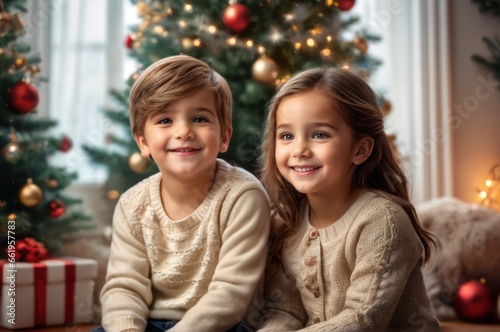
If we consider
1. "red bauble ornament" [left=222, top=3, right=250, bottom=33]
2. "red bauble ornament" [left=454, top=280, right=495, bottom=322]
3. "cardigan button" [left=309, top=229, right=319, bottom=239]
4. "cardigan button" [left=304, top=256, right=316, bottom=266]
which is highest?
"red bauble ornament" [left=222, top=3, right=250, bottom=33]

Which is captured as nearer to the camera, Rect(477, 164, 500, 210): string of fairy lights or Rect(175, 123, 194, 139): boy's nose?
Rect(175, 123, 194, 139): boy's nose

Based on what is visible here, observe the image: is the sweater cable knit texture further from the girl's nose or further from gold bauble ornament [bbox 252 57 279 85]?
gold bauble ornament [bbox 252 57 279 85]

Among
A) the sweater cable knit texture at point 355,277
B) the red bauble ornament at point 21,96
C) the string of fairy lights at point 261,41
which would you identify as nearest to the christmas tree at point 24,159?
the red bauble ornament at point 21,96

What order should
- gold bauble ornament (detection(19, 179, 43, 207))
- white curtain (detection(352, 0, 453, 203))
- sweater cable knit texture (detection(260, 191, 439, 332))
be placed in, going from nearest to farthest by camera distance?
sweater cable knit texture (detection(260, 191, 439, 332)), gold bauble ornament (detection(19, 179, 43, 207)), white curtain (detection(352, 0, 453, 203))

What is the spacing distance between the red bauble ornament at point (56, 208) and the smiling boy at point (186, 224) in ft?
2.74

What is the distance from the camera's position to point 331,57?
7.06 feet

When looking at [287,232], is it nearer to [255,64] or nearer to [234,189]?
[234,189]

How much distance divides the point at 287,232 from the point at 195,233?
8.0 inches

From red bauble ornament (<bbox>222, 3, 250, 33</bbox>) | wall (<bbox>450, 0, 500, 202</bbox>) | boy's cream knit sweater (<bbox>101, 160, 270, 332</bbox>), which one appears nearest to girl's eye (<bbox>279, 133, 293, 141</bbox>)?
boy's cream knit sweater (<bbox>101, 160, 270, 332</bbox>)

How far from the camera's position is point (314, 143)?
133 centimetres

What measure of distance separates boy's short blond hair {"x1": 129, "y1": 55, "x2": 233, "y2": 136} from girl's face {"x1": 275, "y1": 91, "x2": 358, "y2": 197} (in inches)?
5.8

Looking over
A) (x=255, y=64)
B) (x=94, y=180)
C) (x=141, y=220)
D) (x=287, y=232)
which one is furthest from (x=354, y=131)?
(x=94, y=180)

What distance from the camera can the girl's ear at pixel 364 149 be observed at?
1.38 metres

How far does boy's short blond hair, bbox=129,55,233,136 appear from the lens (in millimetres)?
1352
